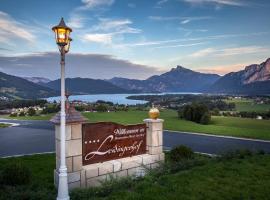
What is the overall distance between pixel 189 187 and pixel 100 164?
408cm

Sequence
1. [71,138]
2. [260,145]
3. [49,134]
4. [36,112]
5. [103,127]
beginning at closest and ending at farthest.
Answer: [71,138] < [103,127] < [260,145] < [49,134] < [36,112]

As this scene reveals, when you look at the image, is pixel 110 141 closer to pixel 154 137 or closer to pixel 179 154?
pixel 154 137

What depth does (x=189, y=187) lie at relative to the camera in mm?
8328

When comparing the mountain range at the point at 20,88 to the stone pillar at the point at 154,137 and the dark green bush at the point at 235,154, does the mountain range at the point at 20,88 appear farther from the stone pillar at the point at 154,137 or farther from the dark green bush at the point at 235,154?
the dark green bush at the point at 235,154

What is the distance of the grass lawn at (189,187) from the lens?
7.60 m

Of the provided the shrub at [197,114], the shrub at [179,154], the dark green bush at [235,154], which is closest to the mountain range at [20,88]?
the shrub at [197,114]

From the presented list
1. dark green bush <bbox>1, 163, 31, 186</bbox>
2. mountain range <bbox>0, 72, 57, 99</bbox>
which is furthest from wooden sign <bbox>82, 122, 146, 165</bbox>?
mountain range <bbox>0, 72, 57, 99</bbox>

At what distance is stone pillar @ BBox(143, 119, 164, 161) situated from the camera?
12.7 metres

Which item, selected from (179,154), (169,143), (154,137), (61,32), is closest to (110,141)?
(154,137)

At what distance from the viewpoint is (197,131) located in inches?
1062

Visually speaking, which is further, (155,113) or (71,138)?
(155,113)

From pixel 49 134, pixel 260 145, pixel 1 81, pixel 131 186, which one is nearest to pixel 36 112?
pixel 49 134

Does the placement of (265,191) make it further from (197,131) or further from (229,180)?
(197,131)

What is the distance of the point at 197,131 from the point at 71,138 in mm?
19375
